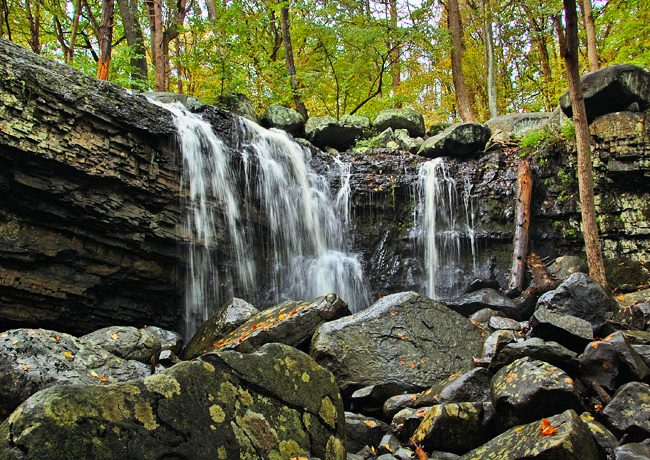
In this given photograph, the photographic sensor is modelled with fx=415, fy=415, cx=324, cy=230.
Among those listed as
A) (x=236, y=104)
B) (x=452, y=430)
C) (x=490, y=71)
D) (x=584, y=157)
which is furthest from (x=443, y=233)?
(x=490, y=71)

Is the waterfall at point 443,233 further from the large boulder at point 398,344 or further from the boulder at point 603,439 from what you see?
the boulder at point 603,439

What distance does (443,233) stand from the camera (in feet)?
35.8

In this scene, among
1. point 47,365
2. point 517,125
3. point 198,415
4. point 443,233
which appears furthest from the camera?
point 517,125

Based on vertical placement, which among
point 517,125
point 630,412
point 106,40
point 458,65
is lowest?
point 630,412

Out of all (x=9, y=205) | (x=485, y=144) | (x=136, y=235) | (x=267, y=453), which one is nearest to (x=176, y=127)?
(x=136, y=235)

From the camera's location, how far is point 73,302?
298 inches

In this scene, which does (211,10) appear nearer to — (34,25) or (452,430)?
(34,25)

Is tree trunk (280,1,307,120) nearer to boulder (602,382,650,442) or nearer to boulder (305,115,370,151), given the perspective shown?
boulder (305,115,370,151)

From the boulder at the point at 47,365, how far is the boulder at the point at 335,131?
9.62 meters

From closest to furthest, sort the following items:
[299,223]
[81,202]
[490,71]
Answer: [81,202]
[299,223]
[490,71]

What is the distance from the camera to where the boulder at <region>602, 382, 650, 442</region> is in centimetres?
331

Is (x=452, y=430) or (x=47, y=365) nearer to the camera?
(x=452, y=430)

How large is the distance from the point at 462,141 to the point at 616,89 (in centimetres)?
361

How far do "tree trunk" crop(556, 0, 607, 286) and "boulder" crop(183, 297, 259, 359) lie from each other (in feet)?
21.7
